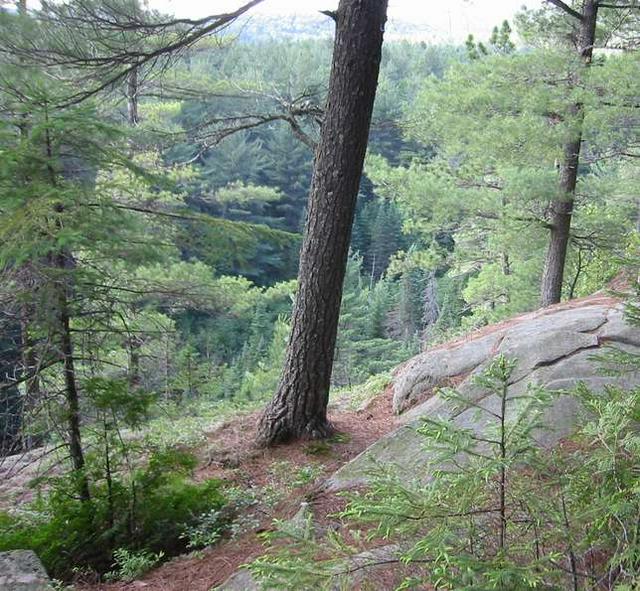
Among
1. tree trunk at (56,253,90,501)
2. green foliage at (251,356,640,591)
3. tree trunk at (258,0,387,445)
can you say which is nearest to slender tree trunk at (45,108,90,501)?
tree trunk at (56,253,90,501)

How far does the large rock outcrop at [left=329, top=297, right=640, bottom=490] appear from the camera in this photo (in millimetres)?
3635

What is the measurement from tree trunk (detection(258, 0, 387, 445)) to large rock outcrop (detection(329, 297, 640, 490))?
0.99 meters

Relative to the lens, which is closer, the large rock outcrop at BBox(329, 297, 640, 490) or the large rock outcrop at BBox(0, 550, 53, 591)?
the large rock outcrop at BBox(0, 550, 53, 591)

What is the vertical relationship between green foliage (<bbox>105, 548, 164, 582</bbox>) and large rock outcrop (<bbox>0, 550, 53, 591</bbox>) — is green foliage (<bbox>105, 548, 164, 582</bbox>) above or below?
below

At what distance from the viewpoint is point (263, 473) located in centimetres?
466

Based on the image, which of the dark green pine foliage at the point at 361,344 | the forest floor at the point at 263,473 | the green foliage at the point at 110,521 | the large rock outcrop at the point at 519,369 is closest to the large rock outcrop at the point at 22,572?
the green foliage at the point at 110,521

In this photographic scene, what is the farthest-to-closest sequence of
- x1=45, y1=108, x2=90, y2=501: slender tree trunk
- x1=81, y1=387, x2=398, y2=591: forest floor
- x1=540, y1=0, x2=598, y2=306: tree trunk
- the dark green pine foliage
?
the dark green pine foliage → x1=540, y1=0, x2=598, y2=306: tree trunk → x1=45, y1=108, x2=90, y2=501: slender tree trunk → x1=81, y1=387, x2=398, y2=591: forest floor

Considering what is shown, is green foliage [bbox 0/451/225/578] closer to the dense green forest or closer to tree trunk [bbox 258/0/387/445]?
the dense green forest

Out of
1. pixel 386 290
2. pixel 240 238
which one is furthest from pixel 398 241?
pixel 240 238

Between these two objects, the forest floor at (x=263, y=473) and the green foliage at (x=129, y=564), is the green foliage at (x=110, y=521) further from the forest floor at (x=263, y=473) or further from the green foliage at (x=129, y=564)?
the forest floor at (x=263, y=473)

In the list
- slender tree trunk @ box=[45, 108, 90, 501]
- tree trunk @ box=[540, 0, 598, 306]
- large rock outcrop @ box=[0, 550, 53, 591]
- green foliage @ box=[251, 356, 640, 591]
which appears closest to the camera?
green foliage @ box=[251, 356, 640, 591]

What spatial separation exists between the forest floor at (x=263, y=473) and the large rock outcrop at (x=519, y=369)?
0.94ft

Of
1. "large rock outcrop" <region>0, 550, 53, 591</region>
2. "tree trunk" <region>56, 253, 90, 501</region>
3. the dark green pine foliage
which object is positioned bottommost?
the dark green pine foliage

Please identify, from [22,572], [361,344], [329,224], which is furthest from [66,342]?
[361,344]
